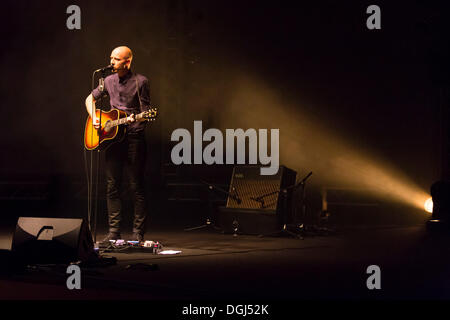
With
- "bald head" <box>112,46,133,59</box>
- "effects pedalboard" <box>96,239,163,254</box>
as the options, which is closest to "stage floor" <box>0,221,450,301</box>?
"effects pedalboard" <box>96,239,163,254</box>

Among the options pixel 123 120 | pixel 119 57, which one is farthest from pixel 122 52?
pixel 123 120

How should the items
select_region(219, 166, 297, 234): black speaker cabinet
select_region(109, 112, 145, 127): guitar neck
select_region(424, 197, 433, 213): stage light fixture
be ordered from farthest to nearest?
select_region(424, 197, 433, 213): stage light fixture < select_region(219, 166, 297, 234): black speaker cabinet < select_region(109, 112, 145, 127): guitar neck

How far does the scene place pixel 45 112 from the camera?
9.59 metres

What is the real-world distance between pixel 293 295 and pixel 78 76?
23.1 feet

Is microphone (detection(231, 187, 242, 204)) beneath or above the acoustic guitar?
beneath

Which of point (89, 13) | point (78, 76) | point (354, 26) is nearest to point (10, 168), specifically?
point (78, 76)

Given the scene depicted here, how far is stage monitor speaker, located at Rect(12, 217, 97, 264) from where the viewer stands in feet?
13.4

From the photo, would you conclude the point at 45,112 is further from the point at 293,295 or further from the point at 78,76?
the point at 293,295

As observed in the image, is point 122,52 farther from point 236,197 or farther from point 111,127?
point 236,197

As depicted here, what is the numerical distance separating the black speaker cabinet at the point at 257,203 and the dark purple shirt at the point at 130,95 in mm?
1934

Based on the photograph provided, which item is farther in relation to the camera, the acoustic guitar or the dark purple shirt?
the dark purple shirt

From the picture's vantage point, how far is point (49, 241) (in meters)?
4.12

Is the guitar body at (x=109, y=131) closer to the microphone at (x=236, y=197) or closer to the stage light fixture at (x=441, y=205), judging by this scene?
the microphone at (x=236, y=197)

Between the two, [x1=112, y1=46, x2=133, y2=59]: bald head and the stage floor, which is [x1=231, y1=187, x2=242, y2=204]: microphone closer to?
the stage floor
